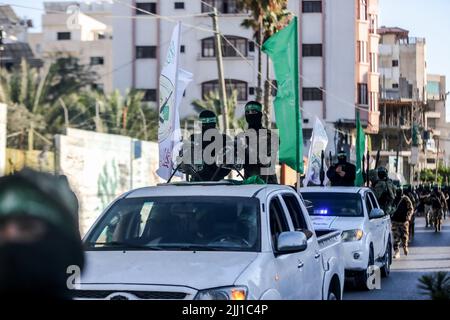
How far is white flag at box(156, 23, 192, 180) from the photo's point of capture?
1395 cm

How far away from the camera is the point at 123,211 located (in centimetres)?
747

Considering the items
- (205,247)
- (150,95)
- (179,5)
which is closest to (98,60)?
(150,95)

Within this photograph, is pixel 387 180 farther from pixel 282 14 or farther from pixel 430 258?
pixel 282 14

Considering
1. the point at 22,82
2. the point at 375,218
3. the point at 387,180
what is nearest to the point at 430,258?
the point at 387,180

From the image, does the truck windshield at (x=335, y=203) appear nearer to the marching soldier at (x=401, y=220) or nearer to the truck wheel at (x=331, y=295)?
the marching soldier at (x=401, y=220)

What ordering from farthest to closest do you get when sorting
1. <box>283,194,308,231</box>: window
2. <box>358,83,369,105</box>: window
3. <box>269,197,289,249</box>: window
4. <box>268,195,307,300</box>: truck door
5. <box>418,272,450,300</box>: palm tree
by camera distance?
<box>358,83,369,105</box>: window
<box>283,194,308,231</box>: window
<box>269,197,289,249</box>: window
<box>268,195,307,300</box>: truck door
<box>418,272,450,300</box>: palm tree

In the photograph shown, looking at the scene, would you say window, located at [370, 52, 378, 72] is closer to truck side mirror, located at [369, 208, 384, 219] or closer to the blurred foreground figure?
truck side mirror, located at [369, 208, 384, 219]

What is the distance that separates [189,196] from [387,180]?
13.5 metres

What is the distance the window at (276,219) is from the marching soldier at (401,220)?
44.4ft

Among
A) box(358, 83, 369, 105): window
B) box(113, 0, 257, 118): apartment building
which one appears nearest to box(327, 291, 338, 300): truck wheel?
box(358, 83, 369, 105): window

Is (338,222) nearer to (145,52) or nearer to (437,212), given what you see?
(437,212)

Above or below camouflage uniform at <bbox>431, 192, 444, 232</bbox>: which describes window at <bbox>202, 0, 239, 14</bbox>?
above

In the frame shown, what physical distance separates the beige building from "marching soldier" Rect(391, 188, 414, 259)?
49.4 metres

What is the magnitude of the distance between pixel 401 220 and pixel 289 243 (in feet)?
48.4
